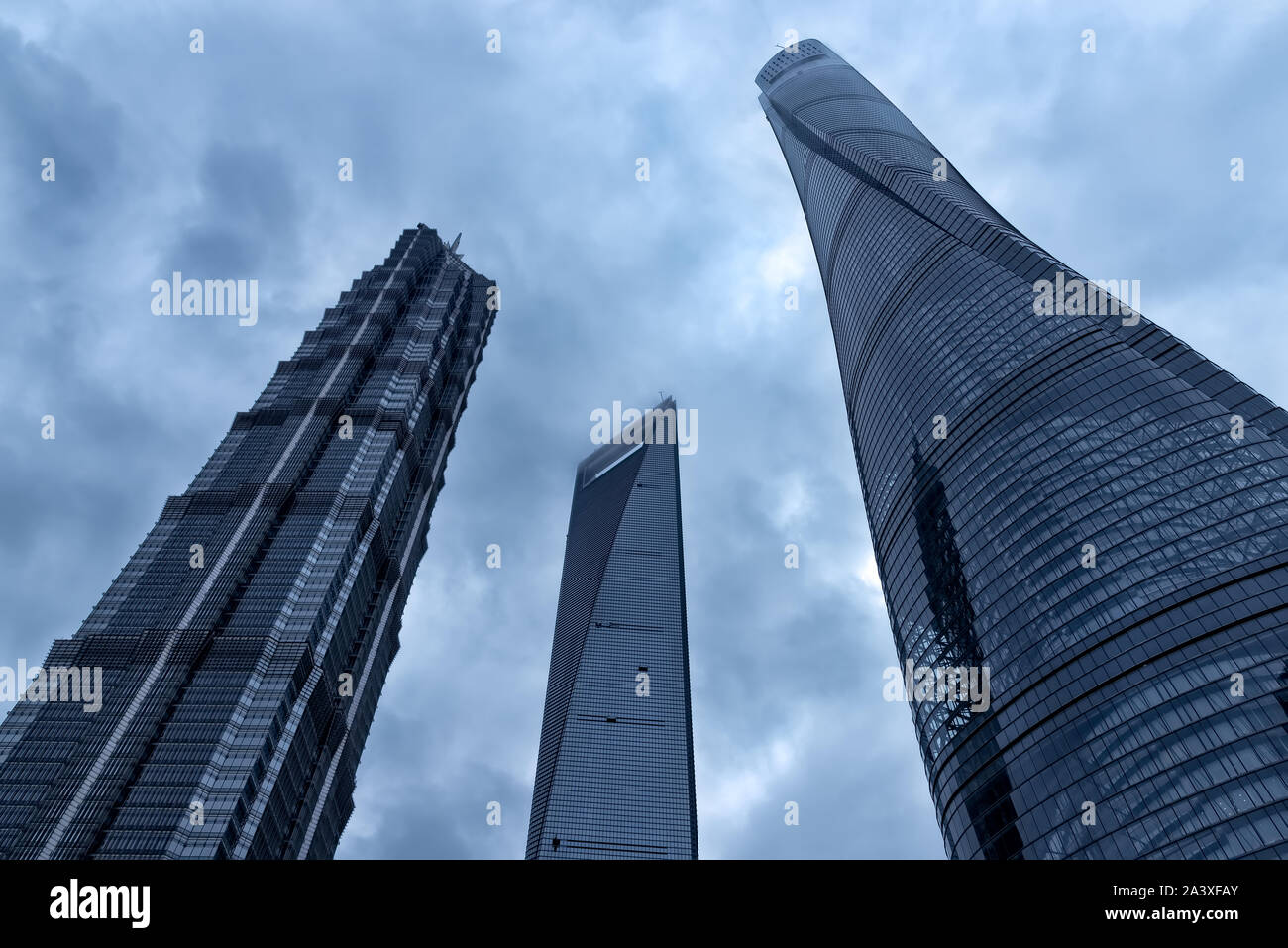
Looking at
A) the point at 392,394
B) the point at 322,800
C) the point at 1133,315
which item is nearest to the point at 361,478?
the point at 392,394

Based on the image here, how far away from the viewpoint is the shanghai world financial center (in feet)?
260

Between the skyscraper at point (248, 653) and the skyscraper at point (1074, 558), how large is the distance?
86899 millimetres

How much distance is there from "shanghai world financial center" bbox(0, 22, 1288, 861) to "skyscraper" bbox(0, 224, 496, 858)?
0.48 metres

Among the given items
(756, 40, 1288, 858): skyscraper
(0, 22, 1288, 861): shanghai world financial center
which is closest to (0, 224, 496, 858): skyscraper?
(0, 22, 1288, 861): shanghai world financial center

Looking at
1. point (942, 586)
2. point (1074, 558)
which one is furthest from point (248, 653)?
point (1074, 558)

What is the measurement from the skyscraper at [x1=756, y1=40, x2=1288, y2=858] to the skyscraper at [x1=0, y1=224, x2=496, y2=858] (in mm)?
86899

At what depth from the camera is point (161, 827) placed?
114 m

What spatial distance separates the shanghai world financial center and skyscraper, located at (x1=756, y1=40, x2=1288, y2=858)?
30 cm

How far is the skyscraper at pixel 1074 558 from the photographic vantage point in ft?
244

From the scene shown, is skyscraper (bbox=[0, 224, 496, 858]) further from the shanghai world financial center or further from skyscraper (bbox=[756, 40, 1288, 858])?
skyscraper (bbox=[756, 40, 1288, 858])

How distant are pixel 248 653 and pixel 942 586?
9709 cm

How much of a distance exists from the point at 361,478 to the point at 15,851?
78392 millimetres

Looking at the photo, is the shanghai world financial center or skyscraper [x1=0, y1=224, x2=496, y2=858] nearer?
the shanghai world financial center
